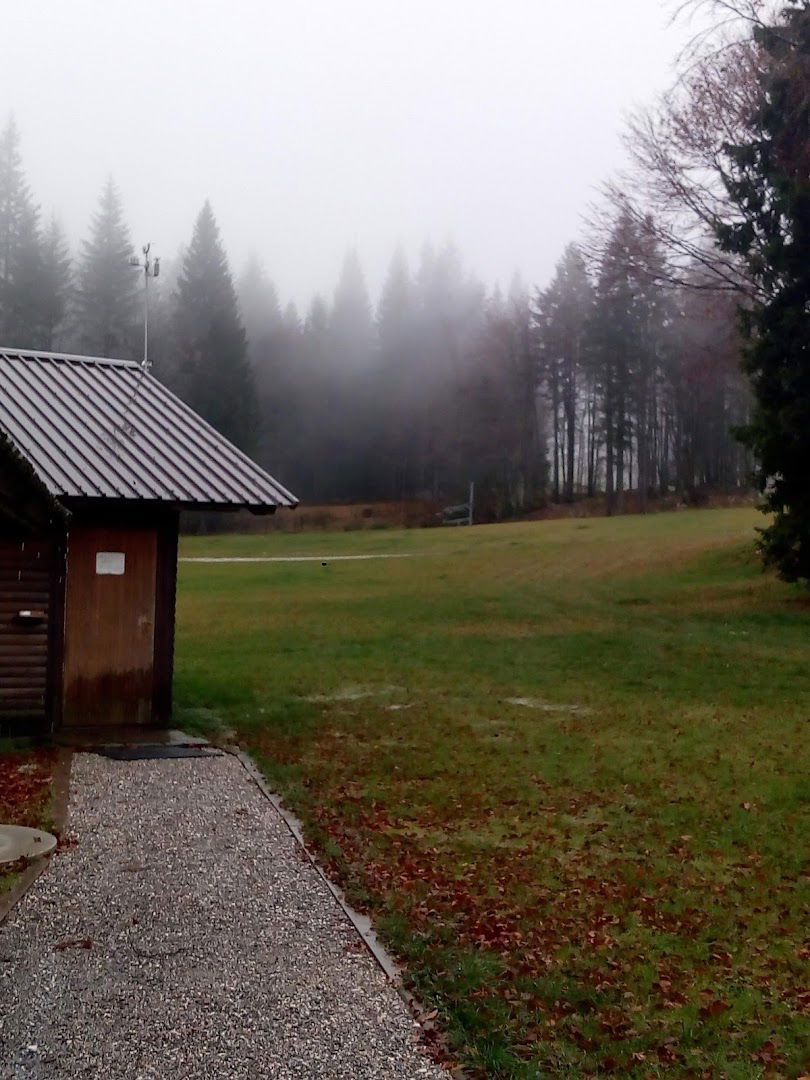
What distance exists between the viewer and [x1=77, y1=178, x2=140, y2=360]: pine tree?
5350 cm

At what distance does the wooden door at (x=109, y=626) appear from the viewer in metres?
11.0

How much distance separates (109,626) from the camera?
11.1 m

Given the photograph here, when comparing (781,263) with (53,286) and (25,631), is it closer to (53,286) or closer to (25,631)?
(25,631)

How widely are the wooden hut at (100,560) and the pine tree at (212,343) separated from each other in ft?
127

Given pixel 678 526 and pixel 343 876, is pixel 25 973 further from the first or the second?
pixel 678 526

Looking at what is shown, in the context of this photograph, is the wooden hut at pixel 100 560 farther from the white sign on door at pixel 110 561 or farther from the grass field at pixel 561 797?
the grass field at pixel 561 797

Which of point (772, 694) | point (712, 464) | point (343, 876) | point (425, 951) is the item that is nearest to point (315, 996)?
point (425, 951)

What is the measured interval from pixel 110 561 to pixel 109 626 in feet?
2.19

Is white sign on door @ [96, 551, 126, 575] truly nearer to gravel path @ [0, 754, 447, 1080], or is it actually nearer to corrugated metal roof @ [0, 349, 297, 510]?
corrugated metal roof @ [0, 349, 297, 510]

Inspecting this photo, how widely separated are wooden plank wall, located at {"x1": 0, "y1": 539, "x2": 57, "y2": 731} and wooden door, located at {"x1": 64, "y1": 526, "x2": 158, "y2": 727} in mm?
359

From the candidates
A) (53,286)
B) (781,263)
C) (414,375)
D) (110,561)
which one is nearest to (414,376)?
(414,375)

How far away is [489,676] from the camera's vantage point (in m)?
15.2

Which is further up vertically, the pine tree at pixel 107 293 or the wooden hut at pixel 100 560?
the pine tree at pixel 107 293

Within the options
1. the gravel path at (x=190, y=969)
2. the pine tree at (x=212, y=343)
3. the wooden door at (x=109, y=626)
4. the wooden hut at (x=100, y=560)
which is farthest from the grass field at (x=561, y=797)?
the pine tree at (x=212, y=343)
